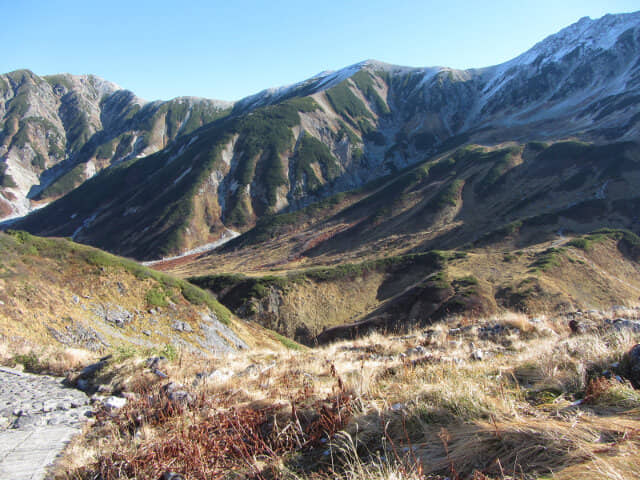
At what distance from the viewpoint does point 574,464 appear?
205cm

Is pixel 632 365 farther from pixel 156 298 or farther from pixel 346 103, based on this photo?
pixel 346 103

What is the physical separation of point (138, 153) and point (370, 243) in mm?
175680

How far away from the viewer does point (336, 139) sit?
14088cm

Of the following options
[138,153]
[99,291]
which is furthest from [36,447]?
[138,153]

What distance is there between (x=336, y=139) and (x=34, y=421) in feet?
470

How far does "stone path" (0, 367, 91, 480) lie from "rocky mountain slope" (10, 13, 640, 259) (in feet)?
323

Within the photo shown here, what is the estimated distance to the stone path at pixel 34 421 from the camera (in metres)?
3.47

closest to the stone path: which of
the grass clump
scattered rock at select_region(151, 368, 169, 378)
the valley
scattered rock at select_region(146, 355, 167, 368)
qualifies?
the valley

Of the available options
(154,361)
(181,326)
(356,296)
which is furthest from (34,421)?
(356,296)

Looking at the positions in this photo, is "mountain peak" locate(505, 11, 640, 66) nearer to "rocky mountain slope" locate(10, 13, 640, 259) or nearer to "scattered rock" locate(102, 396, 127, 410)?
"rocky mountain slope" locate(10, 13, 640, 259)

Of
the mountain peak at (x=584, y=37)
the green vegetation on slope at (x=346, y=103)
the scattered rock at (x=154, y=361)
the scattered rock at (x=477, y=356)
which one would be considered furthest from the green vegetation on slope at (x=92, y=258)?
the mountain peak at (x=584, y=37)

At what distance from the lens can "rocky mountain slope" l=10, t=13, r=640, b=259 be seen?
106 metres

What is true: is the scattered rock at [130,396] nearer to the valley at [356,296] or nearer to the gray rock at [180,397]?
the valley at [356,296]

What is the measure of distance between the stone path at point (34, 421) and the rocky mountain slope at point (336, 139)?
323 feet
